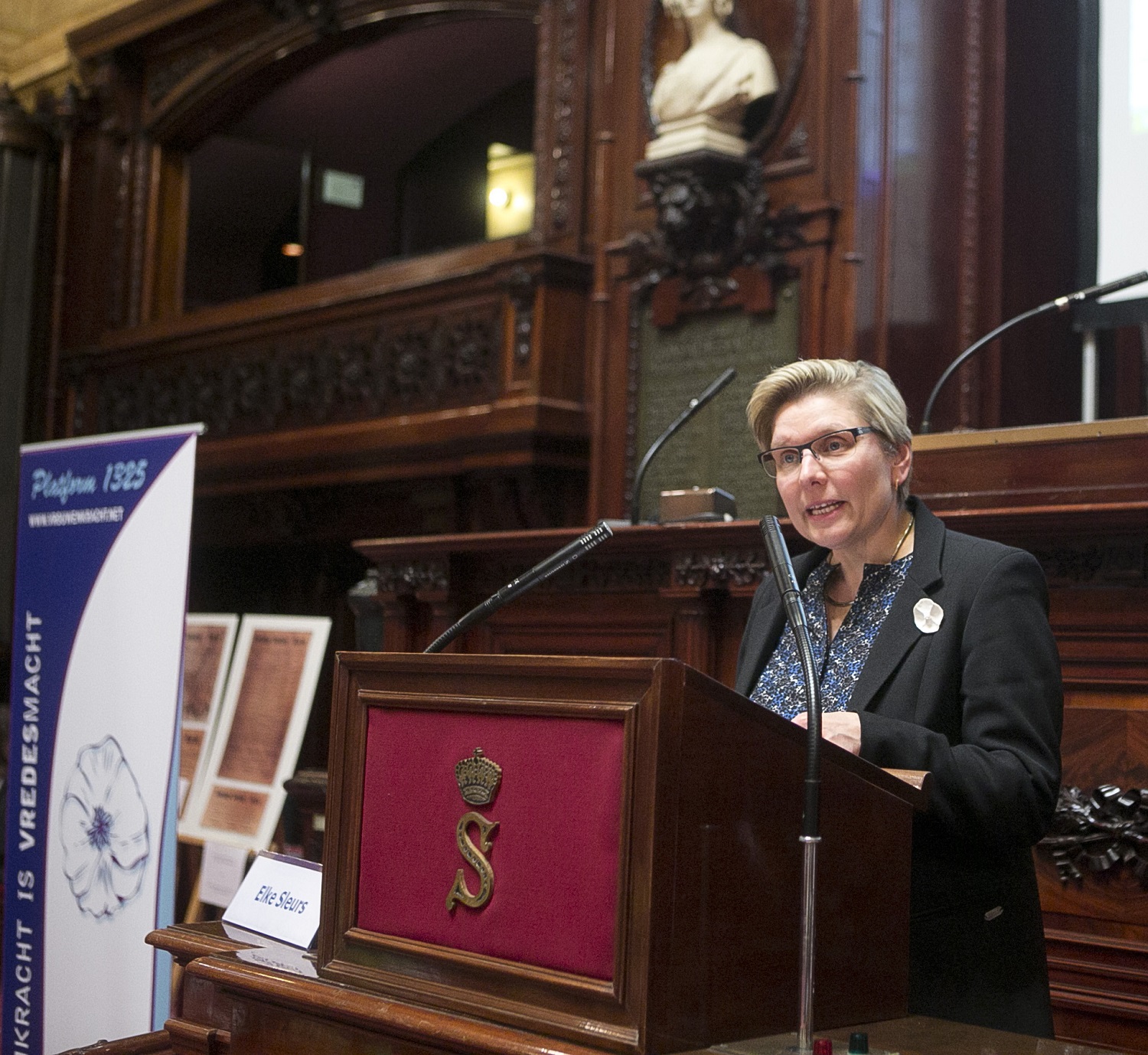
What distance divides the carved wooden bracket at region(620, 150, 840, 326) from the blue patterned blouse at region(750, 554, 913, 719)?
3005 millimetres

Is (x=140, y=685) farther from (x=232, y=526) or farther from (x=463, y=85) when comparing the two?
(x=463, y=85)

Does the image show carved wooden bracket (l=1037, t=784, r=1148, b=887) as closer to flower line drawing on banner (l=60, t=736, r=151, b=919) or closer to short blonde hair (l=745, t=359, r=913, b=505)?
short blonde hair (l=745, t=359, r=913, b=505)

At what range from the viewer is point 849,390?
77.2 inches

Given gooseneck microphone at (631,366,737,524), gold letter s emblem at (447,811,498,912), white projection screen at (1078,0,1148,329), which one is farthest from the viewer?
white projection screen at (1078,0,1148,329)

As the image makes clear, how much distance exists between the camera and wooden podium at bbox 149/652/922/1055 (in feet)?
4.31

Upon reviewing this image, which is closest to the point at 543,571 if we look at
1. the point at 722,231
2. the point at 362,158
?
the point at 722,231

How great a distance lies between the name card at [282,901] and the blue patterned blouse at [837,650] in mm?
606

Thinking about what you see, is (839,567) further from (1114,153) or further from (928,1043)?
(1114,153)

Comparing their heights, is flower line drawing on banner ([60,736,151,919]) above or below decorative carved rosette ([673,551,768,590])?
below

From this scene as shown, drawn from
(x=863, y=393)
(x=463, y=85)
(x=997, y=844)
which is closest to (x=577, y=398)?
(x=463, y=85)

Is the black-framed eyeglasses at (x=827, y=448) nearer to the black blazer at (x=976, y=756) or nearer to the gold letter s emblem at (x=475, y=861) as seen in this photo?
the black blazer at (x=976, y=756)

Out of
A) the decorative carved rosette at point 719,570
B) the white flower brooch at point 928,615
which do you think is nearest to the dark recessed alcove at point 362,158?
the decorative carved rosette at point 719,570

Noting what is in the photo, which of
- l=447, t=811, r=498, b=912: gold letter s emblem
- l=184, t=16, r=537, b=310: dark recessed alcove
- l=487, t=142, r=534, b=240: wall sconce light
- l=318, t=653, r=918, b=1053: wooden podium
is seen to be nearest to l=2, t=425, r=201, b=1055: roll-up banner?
l=318, t=653, r=918, b=1053: wooden podium

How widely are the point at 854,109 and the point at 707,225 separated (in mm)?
602
